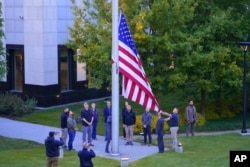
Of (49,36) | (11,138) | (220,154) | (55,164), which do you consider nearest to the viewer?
(55,164)

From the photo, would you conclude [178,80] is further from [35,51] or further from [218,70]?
[35,51]

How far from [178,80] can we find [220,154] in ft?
19.2

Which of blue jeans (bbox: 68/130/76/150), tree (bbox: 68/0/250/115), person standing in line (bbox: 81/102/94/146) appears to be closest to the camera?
blue jeans (bbox: 68/130/76/150)

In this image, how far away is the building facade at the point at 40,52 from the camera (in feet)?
111

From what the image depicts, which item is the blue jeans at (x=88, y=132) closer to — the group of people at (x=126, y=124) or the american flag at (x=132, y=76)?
the group of people at (x=126, y=124)

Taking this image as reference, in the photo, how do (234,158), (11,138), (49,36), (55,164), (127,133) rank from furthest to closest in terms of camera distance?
(49,36), (11,138), (127,133), (55,164), (234,158)

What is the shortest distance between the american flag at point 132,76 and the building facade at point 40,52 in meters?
14.8

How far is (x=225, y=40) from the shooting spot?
28922 mm

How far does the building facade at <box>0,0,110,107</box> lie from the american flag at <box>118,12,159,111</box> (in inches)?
582

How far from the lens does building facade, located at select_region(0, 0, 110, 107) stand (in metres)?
33.7

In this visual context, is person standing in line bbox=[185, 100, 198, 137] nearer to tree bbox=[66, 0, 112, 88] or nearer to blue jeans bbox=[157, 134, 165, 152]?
blue jeans bbox=[157, 134, 165, 152]

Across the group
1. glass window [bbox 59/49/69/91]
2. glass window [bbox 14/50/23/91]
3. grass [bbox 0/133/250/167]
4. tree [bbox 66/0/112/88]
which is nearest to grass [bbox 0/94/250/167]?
grass [bbox 0/133/250/167]

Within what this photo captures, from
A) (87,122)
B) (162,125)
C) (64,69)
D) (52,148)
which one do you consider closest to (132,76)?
(162,125)

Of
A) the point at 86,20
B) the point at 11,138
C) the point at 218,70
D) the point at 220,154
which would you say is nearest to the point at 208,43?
the point at 218,70
